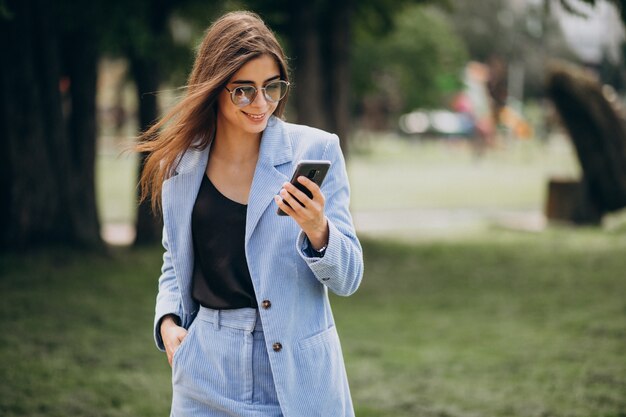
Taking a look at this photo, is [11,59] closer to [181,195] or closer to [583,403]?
[583,403]

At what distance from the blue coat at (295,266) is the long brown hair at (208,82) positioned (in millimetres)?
136

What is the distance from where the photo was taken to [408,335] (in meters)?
8.66

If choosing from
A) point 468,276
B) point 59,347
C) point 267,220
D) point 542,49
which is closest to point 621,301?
point 468,276

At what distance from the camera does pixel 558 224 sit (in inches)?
654

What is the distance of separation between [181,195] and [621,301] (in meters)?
7.98

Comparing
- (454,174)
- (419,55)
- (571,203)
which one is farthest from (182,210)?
(454,174)

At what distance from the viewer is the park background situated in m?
6.62

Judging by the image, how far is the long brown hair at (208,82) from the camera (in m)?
2.78

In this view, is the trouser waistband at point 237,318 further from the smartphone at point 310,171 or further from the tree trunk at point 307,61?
the tree trunk at point 307,61

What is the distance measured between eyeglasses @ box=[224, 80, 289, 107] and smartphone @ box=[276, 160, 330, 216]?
379mm

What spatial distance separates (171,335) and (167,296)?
149 millimetres

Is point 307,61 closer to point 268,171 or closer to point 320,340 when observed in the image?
point 268,171

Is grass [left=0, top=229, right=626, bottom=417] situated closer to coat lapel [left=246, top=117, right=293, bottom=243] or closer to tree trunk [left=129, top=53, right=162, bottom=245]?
tree trunk [left=129, top=53, right=162, bottom=245]

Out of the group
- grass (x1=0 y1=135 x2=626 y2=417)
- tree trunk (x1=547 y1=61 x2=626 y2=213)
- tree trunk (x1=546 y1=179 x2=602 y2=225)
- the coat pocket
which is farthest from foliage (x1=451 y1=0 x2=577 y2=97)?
the coat pocket
